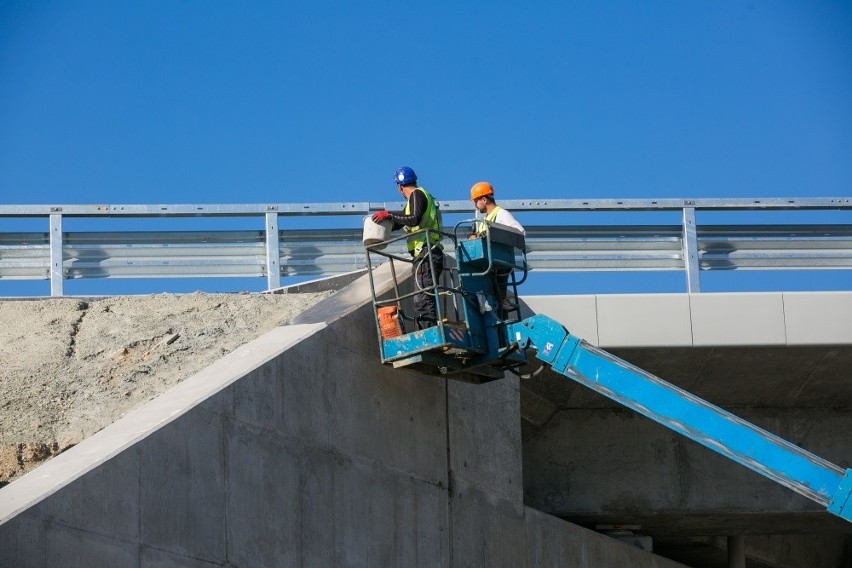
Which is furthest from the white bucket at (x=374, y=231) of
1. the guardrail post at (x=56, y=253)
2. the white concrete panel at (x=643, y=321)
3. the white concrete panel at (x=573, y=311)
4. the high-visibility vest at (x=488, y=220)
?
the guardrail post at (x=56, y=253)

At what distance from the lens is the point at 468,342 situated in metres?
11.2

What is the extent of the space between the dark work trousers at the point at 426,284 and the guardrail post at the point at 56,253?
4.60 metres

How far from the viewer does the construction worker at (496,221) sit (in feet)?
37.9

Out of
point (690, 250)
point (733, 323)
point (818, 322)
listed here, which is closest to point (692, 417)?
point (733, 323)

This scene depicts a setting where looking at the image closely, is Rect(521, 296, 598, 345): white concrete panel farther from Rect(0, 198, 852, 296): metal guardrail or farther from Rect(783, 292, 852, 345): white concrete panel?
Rect(783, 292, 852, 345): white concrete panel

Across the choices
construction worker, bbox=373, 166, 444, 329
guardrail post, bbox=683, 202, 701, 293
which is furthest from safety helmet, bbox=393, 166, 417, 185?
guardrail post, bbox=683, 202, 701, 293

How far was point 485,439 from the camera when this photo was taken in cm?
1315

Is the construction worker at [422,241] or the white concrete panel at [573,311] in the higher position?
the construction worker at [422,241]

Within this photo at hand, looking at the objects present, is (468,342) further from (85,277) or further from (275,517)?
(85,277)

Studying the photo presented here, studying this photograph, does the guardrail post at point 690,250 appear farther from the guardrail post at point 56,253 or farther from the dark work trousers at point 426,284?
the guardrail post at point 56,253

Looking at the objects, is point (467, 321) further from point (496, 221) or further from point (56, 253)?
point (56, 253)

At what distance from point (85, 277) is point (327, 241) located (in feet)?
8.81

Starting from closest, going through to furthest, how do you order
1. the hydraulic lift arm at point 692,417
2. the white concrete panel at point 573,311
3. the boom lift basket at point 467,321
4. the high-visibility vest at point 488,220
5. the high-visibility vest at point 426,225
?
the hydraulic lift arm at point 692,417, the boom lift basket at point 467,321, the high-visibility vest at point 488,220, the high-visibility vest at point 426,225, the white concrete panel at point 573,311

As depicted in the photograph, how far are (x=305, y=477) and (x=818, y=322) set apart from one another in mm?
6376
